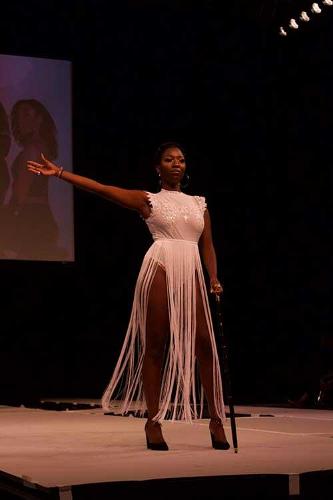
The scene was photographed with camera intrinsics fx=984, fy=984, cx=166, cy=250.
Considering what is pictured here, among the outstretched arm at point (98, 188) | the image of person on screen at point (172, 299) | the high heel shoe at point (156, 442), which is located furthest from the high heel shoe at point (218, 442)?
the outstretched arm at point (98, 188)

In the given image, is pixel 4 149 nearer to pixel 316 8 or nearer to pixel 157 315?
pixel 316 8

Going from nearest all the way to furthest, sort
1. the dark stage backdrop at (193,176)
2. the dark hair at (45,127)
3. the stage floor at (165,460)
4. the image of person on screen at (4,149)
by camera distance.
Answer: the stage floor at (165,460) < the image of person on screen at (4,149) < the dark hair at (45,127) < the dark stage backdrop at (193,176)

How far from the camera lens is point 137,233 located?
29.6 feet

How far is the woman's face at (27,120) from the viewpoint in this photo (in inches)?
320

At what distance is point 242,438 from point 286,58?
5143 millimetres

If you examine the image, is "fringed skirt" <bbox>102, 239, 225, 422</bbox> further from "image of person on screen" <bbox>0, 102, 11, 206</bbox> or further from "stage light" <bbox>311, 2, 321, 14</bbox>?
"image of person on screen" <bbox>0, 102, 11, 206</bbox>

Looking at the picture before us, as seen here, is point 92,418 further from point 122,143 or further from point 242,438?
point 122,143

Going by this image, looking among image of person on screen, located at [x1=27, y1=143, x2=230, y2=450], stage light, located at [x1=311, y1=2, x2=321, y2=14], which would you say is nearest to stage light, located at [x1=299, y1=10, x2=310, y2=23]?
stage light, located at [x1=311, y1=2, x2=321, y2=14]

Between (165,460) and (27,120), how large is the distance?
17.8 ft

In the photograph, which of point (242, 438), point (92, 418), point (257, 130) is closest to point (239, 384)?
point (257, 130)

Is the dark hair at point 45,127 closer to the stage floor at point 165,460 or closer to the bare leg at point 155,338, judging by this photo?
the stage floor at point 165,460

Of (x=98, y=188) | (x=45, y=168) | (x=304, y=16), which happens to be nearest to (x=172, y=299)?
(x=98, y=188)

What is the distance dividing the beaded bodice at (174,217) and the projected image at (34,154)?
451 centimetres

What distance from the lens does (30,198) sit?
8.12 metres
